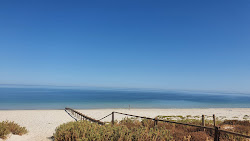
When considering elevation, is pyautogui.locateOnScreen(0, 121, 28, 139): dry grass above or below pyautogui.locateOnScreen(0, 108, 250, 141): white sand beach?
above

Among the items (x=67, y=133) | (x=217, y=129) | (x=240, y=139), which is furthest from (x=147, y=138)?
→ (x=240, y=139)

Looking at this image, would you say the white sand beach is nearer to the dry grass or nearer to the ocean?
the dry grass

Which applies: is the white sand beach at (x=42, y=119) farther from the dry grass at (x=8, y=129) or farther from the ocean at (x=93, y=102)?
the ocean at (x=93, y=102)

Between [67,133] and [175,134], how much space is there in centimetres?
460

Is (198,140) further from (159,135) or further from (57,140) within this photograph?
(57,140)

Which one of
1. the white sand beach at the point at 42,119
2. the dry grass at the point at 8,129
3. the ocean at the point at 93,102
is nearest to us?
the dry grass at the point at 8,129

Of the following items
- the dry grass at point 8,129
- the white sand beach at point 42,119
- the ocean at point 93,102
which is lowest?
the ocean at point 93,102

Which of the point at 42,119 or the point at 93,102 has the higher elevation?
the point at 42,119

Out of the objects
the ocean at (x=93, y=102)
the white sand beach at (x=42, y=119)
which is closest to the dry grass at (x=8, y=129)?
the white sand beach at (x=42, y=119)

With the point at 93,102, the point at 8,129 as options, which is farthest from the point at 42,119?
the point at 93,102

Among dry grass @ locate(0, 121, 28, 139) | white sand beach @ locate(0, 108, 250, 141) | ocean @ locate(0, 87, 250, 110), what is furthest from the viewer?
ocean @ locate(0, 87, 250, 110)

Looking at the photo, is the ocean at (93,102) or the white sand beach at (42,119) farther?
the ocean at (93,102)

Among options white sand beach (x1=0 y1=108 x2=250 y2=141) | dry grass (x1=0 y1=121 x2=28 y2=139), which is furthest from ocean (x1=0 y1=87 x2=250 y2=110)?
dry grass (x1=0 y1=121 x2=28 y2=139)

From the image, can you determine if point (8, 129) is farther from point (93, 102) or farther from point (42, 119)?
point (93, 102)
